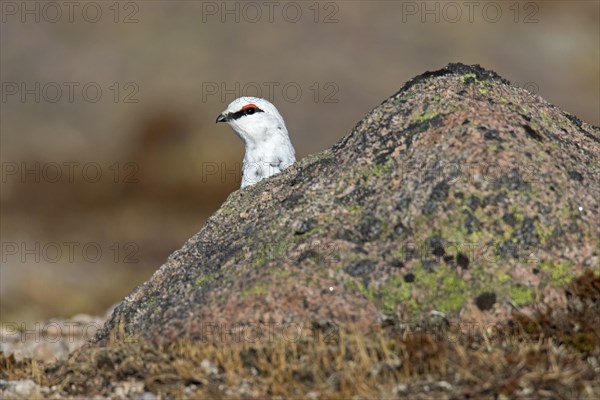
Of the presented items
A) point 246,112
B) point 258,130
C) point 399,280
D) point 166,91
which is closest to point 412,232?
point 399,280

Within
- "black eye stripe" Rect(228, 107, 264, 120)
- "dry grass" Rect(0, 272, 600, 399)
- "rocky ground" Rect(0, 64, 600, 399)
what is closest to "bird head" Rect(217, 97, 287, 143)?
"black eye stripe" Rect(228, 107, 264, 120)

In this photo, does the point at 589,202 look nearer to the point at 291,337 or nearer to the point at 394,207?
the point at 394,207

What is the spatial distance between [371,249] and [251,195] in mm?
2104

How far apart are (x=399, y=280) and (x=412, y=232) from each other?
477 millimetres

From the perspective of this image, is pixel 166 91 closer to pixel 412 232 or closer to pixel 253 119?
pixel 253 119

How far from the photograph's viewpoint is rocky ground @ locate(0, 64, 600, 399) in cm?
729

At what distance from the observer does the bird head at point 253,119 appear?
13.3 metres

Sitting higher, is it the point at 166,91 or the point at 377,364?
A: the point at 166,91

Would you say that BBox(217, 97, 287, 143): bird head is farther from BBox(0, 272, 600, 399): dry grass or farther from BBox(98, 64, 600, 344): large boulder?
BBox(0, 272, 600, 399): dry grass

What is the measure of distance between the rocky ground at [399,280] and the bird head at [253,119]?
131 inches

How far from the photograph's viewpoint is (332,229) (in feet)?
28.8

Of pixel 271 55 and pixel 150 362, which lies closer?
pixel 150 362

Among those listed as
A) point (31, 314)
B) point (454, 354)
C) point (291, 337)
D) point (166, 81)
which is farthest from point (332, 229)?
point (166, 81)

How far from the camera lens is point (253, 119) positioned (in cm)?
1329
